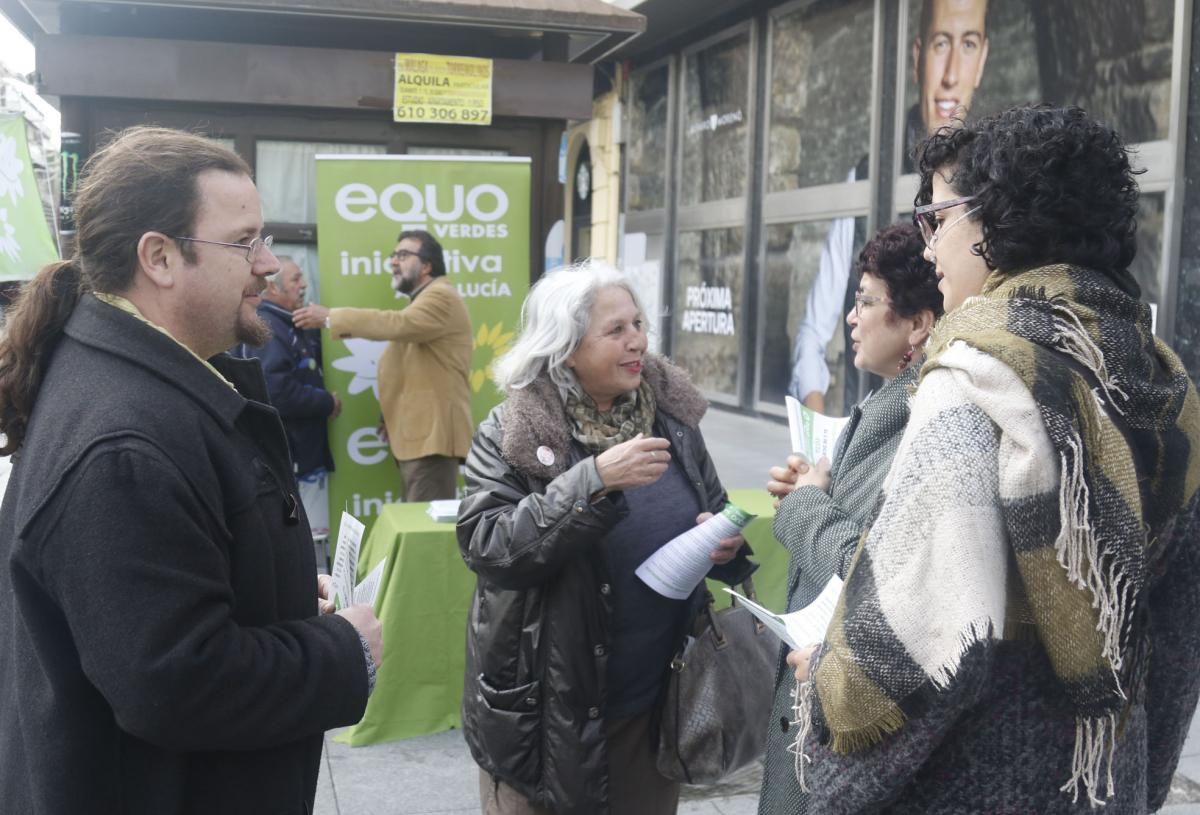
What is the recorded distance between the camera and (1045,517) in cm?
146

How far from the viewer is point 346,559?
7.50 ft

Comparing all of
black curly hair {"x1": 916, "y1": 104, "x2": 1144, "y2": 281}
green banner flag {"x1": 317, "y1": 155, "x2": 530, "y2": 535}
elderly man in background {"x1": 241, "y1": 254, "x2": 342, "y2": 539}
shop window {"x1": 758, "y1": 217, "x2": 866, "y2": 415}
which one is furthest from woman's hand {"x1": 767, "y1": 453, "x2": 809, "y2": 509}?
shop window {"x1": 758, "y1": 217, "x2": 866, "y2": 415}

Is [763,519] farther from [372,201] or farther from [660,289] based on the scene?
[660,289]

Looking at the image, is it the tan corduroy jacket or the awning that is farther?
the tan corduroy jacket

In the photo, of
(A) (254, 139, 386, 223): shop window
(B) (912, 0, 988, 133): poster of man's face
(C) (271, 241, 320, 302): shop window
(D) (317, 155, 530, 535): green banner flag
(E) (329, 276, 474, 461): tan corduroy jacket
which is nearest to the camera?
(E) (329, 276, 474, 461): tan corduroy jacket

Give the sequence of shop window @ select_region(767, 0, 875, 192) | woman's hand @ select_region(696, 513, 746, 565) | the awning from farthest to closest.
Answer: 1. shop window @ select_region(767, 0, 875, 192)
2. the awning
3. woman's hand @ select_region(696, 513, 746, 565)

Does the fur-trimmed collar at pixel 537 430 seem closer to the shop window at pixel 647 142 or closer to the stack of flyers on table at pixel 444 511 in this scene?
the stack of flyers on table at pixel 444 511

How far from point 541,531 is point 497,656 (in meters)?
0.34

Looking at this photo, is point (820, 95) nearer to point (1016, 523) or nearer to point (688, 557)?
point (688, 557)

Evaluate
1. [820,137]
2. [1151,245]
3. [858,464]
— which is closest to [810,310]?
[820,137]

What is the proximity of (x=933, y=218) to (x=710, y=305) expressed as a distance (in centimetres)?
1172

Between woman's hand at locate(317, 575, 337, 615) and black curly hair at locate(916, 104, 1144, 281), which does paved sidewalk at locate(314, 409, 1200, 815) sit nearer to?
woman's hand at locate(317, 575, 337, 615)

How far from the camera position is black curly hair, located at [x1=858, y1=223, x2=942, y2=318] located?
246cm

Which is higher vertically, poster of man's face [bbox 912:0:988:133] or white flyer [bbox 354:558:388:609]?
poster of man's face [bbox 912:0:988:133]
